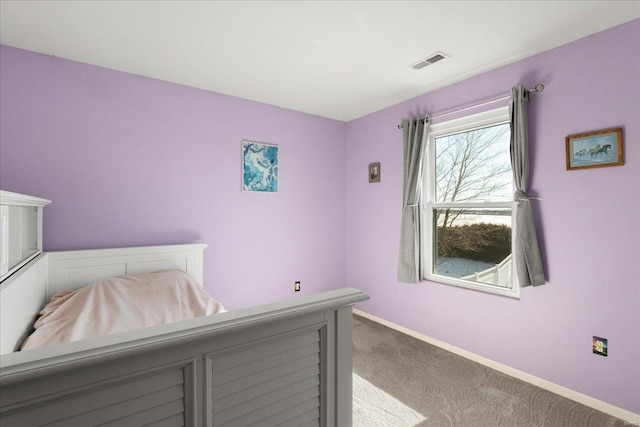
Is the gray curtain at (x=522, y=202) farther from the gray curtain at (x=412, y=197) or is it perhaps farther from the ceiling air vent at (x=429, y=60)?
the gray curtain at (x=412, y=197)

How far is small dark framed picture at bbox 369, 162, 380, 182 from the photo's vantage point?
3602 millimetres

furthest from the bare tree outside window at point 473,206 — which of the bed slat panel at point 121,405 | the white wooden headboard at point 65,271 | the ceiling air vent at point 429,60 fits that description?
the bed slat panel at point 121,405

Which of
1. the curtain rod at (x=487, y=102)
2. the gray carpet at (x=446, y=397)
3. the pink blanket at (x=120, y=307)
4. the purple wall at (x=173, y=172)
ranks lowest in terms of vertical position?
the gray carpet at (x=446, y=397)

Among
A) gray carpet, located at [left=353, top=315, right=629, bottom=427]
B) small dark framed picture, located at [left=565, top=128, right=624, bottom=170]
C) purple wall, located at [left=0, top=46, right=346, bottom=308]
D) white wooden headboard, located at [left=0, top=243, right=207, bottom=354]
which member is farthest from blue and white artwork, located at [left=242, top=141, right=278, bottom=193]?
small dark framed picture, located at [left=565, top=128, right=624, bottom=170]

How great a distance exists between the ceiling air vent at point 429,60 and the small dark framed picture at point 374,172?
1.23 m

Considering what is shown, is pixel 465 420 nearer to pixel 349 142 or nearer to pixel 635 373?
pixel 635 373

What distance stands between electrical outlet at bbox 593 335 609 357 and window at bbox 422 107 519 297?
531mm

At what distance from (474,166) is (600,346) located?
5.20 ft

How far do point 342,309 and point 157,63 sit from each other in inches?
99.2

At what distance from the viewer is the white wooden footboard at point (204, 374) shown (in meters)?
0.60

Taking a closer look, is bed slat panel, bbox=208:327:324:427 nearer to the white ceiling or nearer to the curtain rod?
the white ceiling

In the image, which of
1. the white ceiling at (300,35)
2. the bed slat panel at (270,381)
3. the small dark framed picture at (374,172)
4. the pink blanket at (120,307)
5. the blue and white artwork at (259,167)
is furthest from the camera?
the small dark framed picture at (374,172)

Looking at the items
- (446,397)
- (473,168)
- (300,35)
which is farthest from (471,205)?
(300,35)

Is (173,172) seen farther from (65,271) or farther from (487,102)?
(487,102)
